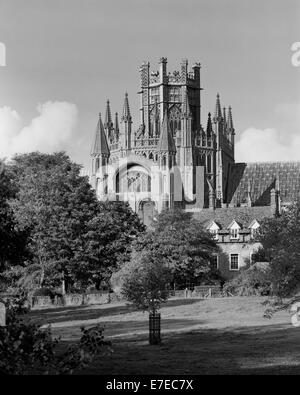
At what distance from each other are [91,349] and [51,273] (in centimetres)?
4231

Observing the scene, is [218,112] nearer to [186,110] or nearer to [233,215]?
[186,110]

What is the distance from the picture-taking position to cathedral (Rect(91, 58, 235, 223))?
11138 cm

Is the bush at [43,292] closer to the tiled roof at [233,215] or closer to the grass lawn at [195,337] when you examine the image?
the grass lawn at [195,337]

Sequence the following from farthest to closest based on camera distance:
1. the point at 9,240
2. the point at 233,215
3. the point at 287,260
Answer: the point at 233,215, the point at 9,240, the point at 287,260

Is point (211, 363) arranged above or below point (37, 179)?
below

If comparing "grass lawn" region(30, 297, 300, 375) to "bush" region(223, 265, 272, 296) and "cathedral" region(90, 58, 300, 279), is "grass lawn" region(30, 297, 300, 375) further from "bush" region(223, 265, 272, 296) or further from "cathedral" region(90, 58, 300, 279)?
"cathedral" region(90, 58, 300, 279)

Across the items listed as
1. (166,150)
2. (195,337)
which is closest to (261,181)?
(166,150)

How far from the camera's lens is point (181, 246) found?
6531cm

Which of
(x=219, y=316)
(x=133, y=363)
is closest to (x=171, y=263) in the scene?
(x=219, y=316)

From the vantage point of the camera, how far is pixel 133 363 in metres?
27.2

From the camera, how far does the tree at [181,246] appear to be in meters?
64.3

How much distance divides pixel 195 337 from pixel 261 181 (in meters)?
88.7

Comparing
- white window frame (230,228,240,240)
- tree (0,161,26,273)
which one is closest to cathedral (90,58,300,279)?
white window frame (230,228,240,240)
